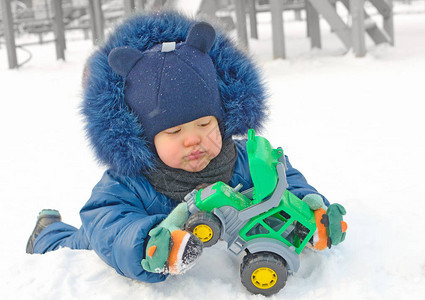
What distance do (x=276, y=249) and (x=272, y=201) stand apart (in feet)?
0.42

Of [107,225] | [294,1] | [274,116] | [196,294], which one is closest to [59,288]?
[107,225]

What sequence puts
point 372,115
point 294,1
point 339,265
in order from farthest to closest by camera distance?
point 294,1 → point 372,115 → point 339,265

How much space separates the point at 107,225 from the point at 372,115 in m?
2.32

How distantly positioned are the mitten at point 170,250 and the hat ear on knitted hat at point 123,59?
0.48 meters

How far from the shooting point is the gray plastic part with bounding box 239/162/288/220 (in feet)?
4.00

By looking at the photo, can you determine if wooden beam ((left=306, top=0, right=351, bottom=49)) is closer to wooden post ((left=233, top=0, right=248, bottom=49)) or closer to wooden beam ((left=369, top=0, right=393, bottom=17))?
wooden beam ((left=369, top=0, right=393, bottom=17))

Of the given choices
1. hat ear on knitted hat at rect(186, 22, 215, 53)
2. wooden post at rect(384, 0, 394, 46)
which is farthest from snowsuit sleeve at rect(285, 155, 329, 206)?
wooden post at rect(384, 0, 394, 46)

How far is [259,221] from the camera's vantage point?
127 centimetres

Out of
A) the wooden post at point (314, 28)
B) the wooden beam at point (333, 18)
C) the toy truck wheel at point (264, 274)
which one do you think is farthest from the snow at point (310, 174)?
the wooden post at point (314, 28)

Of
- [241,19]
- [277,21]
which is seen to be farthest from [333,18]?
[241,19]

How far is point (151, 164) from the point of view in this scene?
1.44m

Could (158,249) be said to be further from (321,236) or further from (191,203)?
(321,236)

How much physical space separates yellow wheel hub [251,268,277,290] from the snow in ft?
0.15

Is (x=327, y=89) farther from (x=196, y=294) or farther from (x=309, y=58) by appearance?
(x=196, y=294)
